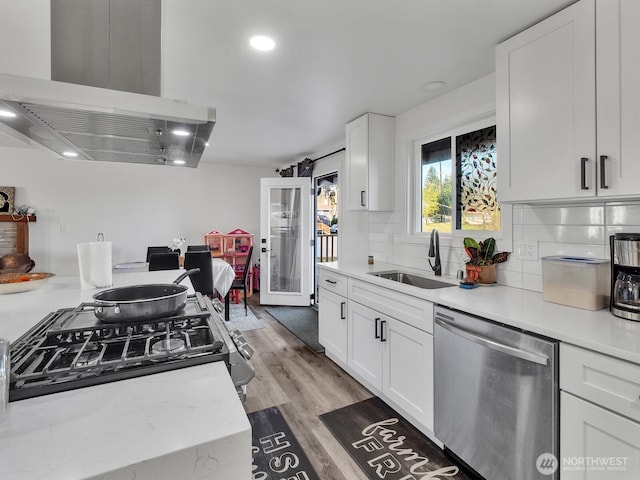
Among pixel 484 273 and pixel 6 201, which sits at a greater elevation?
pixel 6 201

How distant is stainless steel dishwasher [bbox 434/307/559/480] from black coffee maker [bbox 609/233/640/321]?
1.32 feet

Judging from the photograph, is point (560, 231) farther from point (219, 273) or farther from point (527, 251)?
point (219, 273)

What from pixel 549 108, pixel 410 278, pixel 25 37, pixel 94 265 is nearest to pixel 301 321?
pixel 410 278

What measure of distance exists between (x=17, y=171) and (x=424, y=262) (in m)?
5.56

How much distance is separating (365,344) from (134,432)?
6.60 ft

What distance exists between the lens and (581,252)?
1.74m

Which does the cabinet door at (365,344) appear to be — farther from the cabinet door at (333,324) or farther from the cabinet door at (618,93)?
the cabinet door at (618,93)

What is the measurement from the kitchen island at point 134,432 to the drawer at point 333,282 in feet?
6.40

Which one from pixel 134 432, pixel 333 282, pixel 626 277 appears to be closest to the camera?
pixel 134 432

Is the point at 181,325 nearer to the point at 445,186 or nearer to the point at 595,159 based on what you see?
the point at 595,159

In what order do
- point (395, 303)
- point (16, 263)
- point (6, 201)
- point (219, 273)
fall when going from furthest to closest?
1. point (6, 201)
2. point (16, 263)
3. point (219, 273)
4. point (395, 303)

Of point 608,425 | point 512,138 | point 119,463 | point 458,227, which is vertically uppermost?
point 512,138

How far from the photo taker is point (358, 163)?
3100 mm

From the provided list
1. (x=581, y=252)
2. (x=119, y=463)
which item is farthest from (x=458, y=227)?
(x=119, y=463)
